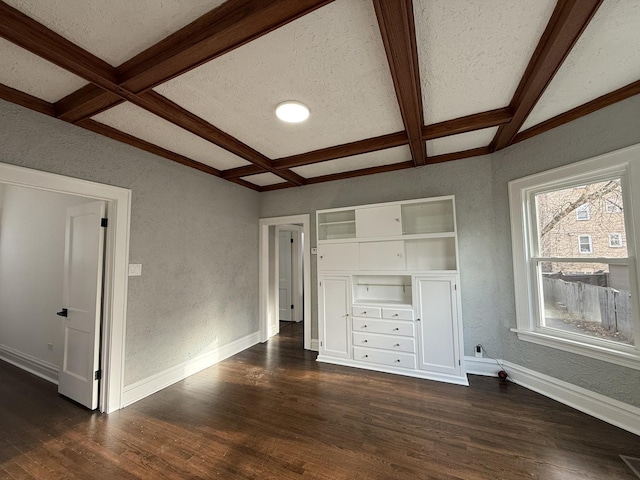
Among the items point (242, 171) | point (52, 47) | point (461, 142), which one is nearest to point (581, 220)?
point (461, 142)

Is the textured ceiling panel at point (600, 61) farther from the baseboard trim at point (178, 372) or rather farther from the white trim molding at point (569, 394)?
the baseboard trim at point (178, 372)

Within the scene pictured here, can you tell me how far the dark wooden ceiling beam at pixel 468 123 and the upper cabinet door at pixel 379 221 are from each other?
3.15 ft

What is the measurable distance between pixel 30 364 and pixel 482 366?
547cm

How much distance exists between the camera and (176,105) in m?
2.09

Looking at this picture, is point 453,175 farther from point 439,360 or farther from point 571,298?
point 439,360

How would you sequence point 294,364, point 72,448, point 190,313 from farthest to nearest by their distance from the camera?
point 294,364
point 190,313
point 72,448

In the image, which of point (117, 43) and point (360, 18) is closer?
point (360, 18)

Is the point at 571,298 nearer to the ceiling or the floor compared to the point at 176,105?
nearer to the floor

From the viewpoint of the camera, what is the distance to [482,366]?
10.0 feet

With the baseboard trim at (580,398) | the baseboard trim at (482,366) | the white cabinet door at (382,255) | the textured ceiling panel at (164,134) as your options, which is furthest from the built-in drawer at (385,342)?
the textured ceiling panel at (164,134)

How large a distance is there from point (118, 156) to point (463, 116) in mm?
3270

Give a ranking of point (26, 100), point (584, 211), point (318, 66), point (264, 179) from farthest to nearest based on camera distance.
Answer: point (264, 179), point (584, 211), point (26, 100), point (318, 66)

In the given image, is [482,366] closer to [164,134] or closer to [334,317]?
[334,317]

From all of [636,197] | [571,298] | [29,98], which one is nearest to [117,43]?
[29,98]
